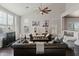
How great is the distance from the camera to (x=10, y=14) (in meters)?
2.39

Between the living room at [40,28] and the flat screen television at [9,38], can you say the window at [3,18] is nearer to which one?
the living room at [40,28]

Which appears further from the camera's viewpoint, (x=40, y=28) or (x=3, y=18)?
(x=40, y=28)

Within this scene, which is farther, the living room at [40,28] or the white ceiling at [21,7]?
the living room at [40,28]

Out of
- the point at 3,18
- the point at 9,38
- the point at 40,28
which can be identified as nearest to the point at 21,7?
the point at 3,18

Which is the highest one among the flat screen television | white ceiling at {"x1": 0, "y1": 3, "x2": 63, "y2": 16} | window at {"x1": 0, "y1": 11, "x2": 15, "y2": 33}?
white ceiling at {"x1": 0, "y1": 3, "x2": 63, "y2": 16}

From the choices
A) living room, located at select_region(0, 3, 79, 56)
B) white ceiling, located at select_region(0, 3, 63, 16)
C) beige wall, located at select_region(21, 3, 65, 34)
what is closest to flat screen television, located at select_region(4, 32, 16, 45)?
living room, located at select_region(0, 3, 79, 56)

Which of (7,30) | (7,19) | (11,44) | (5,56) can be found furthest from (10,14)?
(5,56)

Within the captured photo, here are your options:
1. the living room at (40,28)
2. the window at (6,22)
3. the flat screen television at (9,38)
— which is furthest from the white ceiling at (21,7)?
the flat screen television at (9,38)

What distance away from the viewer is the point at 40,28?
2439 mm

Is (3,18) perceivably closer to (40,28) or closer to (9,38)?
(9,38)

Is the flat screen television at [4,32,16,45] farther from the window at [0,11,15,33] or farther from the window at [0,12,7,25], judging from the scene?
the window at [0,12,7,25]

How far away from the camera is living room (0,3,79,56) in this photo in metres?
2.37

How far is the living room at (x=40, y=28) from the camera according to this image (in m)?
2.37

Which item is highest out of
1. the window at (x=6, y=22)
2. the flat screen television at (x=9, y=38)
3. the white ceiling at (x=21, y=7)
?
the white ceiling at (x=21, y=7)
